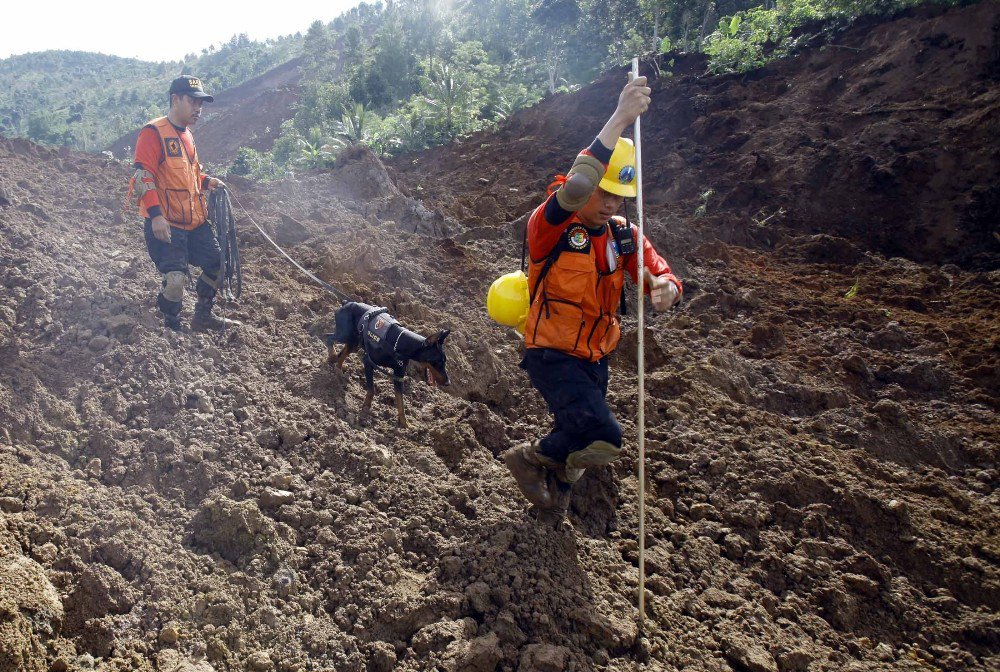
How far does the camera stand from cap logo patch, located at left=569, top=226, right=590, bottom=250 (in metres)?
3.10

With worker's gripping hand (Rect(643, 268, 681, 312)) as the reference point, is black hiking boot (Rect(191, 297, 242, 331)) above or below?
below

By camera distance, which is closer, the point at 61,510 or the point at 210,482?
the point at 61,510

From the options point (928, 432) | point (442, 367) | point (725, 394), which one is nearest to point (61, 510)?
point (442, 367)

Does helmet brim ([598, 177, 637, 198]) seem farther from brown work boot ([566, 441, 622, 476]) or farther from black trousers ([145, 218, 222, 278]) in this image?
black trousers ([145, 218, 222, 278])

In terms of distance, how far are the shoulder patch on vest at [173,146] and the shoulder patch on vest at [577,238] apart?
3318 millimetres

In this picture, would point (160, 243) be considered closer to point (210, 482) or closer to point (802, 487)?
point (210, 482)

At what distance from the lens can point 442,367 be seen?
3984 millimetres

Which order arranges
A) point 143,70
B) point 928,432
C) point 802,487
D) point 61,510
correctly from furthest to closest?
point 143,70 < point 928,432 < point 802,487 < point 61,510

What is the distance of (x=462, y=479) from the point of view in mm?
3859

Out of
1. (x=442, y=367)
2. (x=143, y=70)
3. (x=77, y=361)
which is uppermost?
(x=143, y=70)

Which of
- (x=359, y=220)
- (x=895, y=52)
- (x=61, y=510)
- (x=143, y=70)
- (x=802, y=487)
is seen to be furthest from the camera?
(x=143, y=70)

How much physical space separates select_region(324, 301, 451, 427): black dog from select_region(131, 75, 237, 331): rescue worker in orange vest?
3.81 feet

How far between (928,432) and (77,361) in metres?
5.83

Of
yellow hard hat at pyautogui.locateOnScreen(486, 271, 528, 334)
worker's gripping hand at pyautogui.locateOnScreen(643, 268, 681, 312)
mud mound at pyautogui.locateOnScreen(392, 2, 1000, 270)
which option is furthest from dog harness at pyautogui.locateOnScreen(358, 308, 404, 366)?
mud mound at pyautogui.locateOnScreen(392, 2, 1000, 270)
